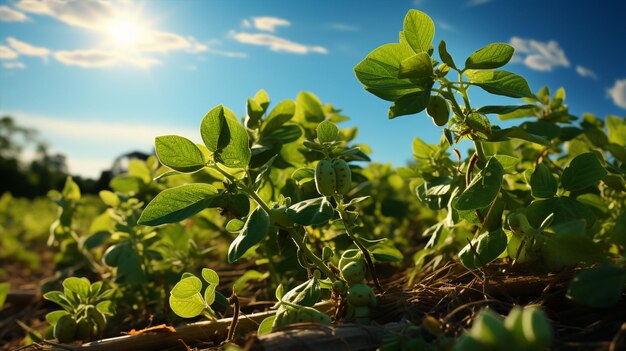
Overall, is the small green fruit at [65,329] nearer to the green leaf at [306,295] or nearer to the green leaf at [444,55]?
the green leaf at [306,295]

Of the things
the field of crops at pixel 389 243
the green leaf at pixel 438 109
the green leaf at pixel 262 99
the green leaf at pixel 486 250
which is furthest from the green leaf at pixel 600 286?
the green leaf at pixel 262 99

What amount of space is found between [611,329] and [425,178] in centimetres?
72

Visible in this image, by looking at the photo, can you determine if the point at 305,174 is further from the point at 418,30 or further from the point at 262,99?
the point at 262,99

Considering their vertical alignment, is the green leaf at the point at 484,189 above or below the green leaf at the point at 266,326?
above

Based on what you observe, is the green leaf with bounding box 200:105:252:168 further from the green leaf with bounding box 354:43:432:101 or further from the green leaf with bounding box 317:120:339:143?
the green leaf with bounding box 354:43:432:101

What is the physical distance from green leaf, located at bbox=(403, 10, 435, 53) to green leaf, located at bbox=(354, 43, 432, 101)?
31 mm

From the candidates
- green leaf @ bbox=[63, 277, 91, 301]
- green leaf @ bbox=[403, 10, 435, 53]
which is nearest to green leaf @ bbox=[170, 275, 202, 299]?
green leaf @ bbox=[63, 277, 91, 301]

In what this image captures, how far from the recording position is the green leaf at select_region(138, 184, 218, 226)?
1.07m

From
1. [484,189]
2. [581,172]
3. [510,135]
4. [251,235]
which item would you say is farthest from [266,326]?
[581,172]

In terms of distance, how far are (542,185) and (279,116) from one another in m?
0.85

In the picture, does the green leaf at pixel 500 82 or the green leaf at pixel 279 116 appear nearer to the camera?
the green leaf at pixel 500 82

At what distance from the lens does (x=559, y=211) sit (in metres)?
1.17

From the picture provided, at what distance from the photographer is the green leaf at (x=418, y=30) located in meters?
1.10

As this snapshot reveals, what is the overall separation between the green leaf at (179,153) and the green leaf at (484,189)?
614 millimetres
